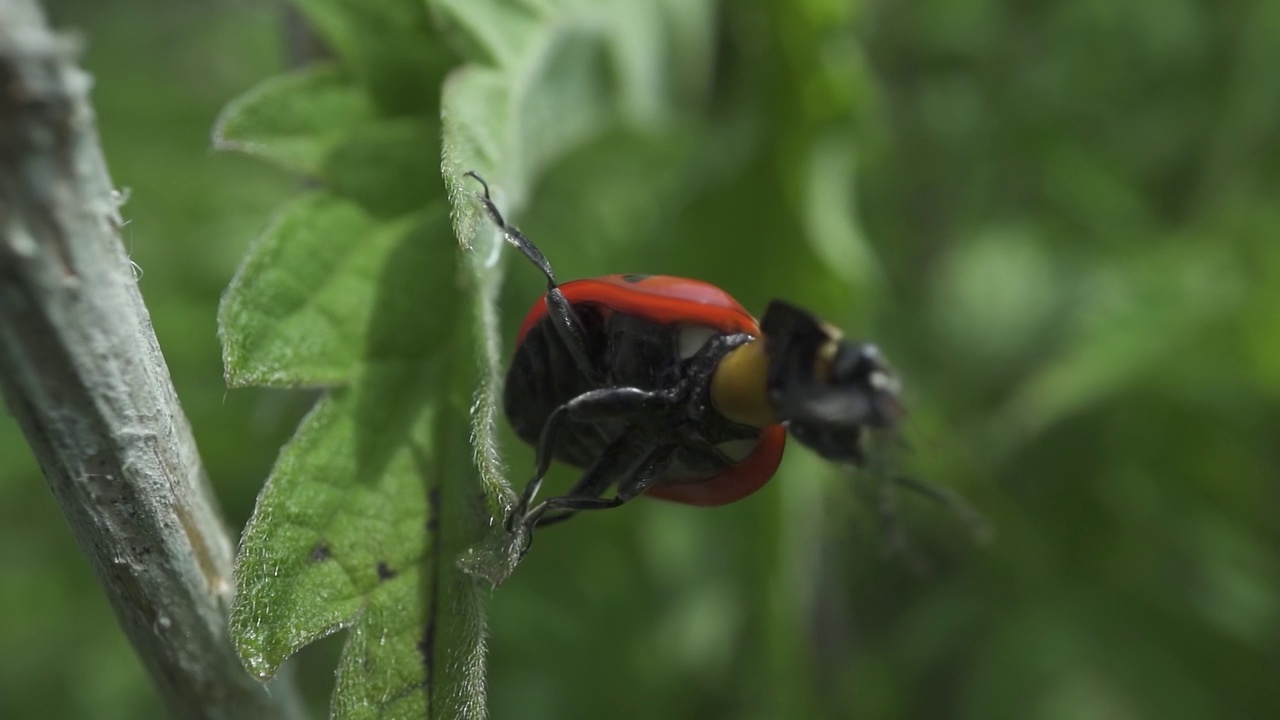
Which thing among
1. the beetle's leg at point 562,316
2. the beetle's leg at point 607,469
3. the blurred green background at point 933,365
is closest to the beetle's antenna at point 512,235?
the beetle's leg at point 562,316

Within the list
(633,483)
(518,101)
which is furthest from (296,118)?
(633,483)

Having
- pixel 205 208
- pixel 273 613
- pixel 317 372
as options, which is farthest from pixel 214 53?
pixel 273 613

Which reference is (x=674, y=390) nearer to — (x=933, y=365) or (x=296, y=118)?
(x=296, y=118)

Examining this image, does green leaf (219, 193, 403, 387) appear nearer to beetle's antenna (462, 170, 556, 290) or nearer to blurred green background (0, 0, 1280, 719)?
beetle's antenna (462, 170, 556, 290)

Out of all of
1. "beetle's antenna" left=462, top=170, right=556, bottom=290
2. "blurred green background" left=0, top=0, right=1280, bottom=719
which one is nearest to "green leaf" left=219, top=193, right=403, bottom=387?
"beetle's antenna" left=462, top=170, right=556, bottom=290

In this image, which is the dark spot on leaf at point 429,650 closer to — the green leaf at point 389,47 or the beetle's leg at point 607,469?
the beetle's leg at point 607,469

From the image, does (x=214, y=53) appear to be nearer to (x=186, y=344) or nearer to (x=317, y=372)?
(x=186, y=344)

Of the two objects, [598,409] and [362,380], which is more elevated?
[362,380]
